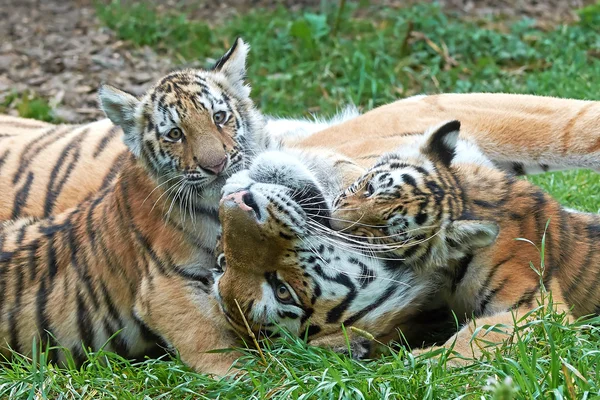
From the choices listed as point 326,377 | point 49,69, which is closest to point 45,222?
point 326,377

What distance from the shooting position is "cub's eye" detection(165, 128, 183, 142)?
138 inches

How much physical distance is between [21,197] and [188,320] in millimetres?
1614

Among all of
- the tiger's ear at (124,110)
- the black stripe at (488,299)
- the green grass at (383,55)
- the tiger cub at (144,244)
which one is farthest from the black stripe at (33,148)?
the black stripe at (488,299)

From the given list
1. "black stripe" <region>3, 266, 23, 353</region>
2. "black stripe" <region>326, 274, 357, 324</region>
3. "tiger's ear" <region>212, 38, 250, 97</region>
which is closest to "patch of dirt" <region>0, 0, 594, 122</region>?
"tiger's ear" <region>212, 38, 250, 97</region>

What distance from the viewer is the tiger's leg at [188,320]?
310 cm

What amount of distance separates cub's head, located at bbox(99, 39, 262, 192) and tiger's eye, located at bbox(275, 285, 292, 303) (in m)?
0.73

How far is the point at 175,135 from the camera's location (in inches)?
138

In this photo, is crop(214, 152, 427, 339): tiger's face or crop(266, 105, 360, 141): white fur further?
crop(266, 105, 360, 141): white fur

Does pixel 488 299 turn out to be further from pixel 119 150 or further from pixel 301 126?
pixel 119 150

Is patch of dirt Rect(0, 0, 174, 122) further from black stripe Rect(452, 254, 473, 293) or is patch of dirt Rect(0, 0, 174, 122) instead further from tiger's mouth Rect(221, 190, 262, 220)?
black stripe Rect(452, 254, 473, 293)

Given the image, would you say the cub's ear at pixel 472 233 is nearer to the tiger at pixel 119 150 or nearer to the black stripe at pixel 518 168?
the tiger at pixel 119 150

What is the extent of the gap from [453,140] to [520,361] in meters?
1.02

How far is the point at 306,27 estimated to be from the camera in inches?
276

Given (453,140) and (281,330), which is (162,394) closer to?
(281,330)
